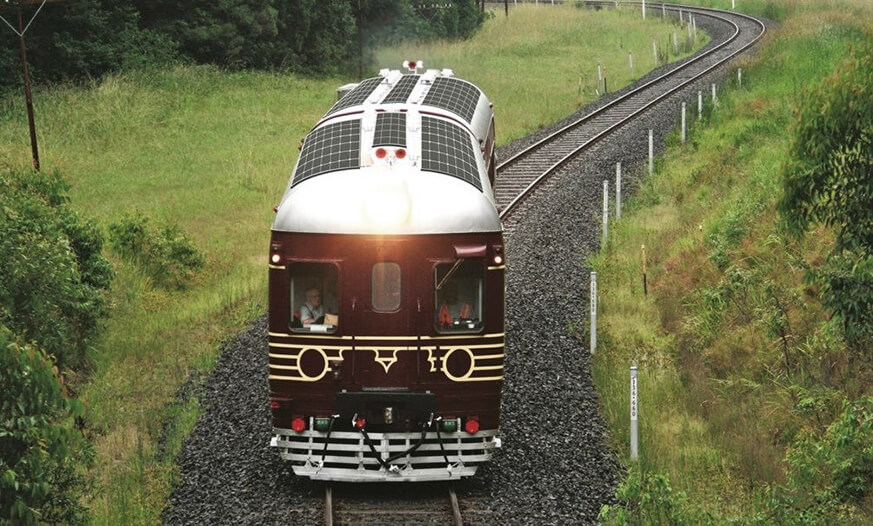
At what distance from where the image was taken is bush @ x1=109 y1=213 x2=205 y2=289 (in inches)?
805

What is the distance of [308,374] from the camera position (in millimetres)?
11211

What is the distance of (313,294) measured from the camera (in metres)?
11.3

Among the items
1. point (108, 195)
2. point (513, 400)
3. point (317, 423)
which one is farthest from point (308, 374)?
point (108, 195)

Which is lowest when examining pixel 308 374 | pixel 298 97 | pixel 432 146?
pixel 298 97

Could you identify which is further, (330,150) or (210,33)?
(210,33)

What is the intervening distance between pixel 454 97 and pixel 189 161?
54.5ft

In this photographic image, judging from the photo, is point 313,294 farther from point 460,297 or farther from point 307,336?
point 460,297

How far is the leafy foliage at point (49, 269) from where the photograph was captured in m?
13.5

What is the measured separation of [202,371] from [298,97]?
2533 cm

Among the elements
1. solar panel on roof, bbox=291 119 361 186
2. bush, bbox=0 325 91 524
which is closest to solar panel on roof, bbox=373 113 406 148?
solar panel on roof, bbox=291 119 361 186

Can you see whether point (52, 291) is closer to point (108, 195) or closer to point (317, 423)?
point (317, 423)

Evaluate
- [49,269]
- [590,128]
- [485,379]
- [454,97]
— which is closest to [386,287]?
[485,379]

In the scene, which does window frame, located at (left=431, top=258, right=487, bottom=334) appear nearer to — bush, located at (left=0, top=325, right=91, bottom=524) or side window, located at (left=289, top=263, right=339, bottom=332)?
side window, located at (left=289, top=263, right=339, bottom=332)

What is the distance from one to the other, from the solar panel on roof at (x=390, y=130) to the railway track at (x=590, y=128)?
7.02 m
